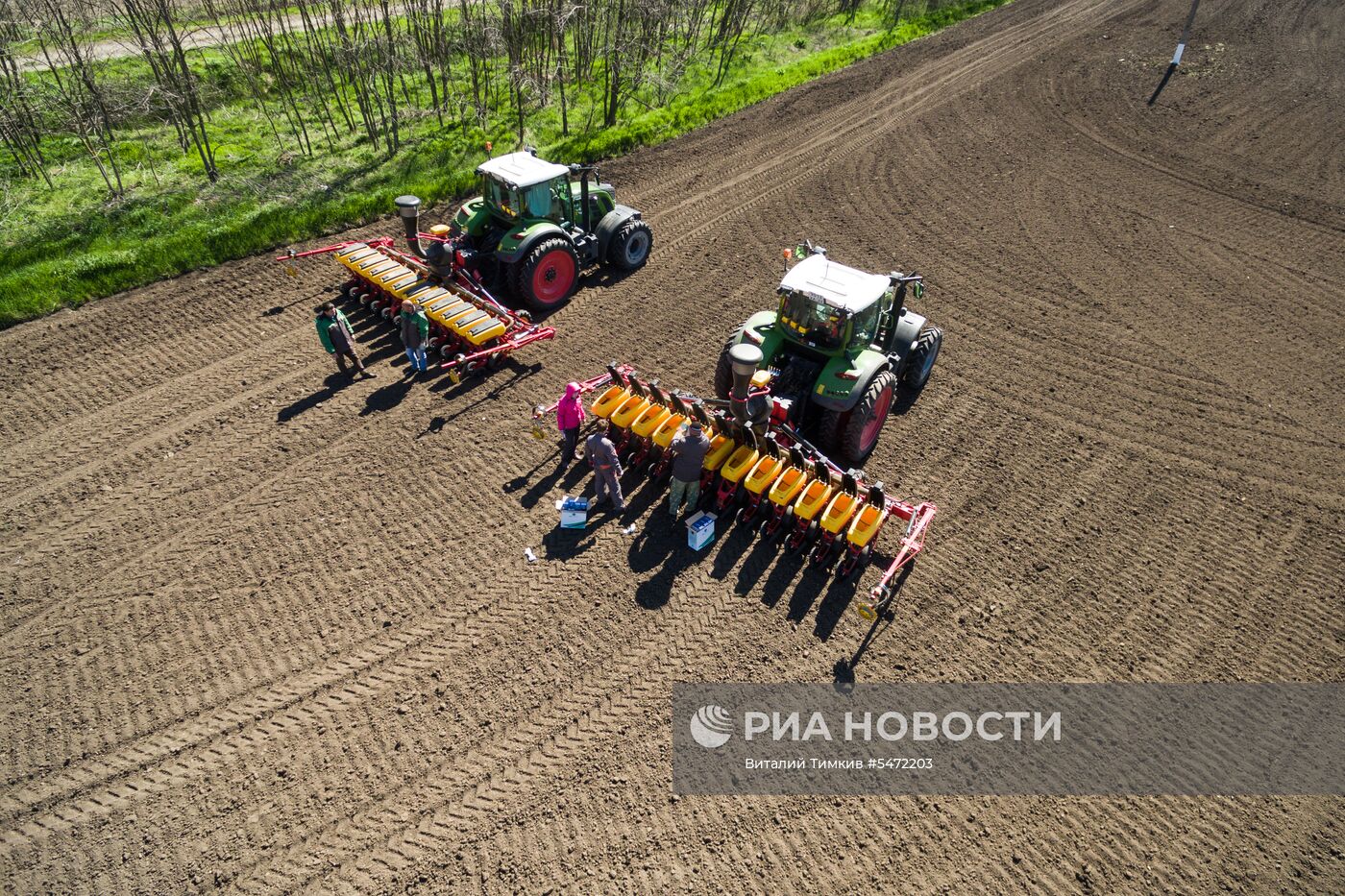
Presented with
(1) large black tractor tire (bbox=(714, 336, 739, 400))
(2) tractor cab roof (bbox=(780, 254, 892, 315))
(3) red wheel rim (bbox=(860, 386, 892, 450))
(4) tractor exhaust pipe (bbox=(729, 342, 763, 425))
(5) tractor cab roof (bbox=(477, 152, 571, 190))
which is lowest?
(3) red wheel rim (bbox=(860, 386, 892, 450))

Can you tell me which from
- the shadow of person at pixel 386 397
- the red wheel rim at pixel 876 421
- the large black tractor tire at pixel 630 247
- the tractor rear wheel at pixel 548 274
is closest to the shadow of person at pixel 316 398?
the shadow of person at pixel 386 397

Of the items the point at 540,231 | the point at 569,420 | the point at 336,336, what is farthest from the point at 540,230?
the point at 569,420

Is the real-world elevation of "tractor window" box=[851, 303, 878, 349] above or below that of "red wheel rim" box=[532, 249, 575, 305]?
above

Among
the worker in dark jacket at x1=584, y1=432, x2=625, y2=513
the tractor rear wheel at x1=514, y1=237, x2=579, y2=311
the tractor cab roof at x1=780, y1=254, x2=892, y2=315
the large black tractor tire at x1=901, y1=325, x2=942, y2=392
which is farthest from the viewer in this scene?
the tractor rear wheel at x1=514, y1=237, x2=579, y2=311

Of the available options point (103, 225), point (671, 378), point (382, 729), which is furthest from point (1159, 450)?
point (103, 225)

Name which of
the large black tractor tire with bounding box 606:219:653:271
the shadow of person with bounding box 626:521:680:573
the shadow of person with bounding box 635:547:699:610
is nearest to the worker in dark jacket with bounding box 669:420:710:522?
the shadow of person with bounding box 626:521:680:573

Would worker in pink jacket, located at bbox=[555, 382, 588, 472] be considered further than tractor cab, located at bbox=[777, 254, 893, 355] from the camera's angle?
Yes

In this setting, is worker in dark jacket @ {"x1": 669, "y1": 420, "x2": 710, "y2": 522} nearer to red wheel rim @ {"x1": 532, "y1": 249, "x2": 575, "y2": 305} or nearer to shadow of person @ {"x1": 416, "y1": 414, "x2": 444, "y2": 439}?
shadow of person @ {"x1": 416, "y1": 414, "x2": 444, "y2": 439}

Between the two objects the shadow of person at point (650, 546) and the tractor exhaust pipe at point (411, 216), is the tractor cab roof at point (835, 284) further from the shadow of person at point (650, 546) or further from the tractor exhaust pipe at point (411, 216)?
the tractor exhaust pipe at point (411, 216)
